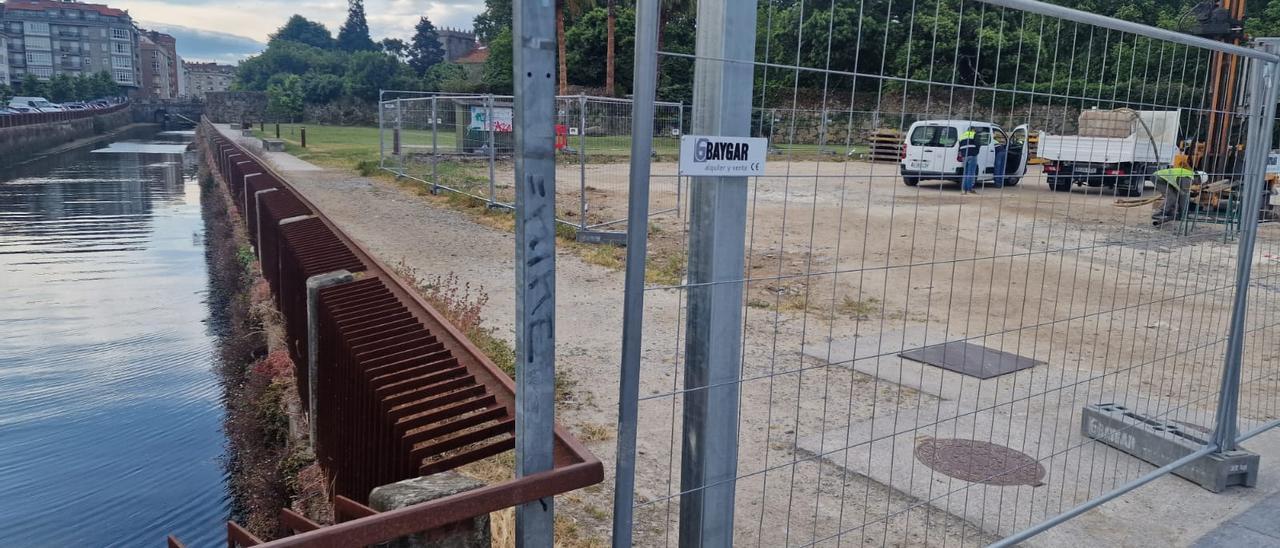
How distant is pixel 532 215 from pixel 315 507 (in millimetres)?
3631

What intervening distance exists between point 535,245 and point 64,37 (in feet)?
523

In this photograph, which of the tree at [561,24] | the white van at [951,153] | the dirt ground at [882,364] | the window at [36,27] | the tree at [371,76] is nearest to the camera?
the white van at [951,153]

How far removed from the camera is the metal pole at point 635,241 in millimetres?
1928

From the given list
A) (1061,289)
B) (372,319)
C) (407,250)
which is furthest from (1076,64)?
(407,250)

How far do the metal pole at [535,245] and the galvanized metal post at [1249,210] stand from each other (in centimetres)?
365

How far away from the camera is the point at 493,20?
76.8 metres

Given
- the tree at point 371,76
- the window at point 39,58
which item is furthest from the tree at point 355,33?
the tree at point 371,76

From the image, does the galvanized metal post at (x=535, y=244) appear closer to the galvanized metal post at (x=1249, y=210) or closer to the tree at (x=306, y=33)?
the galvanized metal post at (x=1249, y=210)

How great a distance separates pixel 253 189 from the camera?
37.2 feet

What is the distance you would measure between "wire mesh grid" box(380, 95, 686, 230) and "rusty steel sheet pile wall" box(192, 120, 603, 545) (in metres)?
4.96

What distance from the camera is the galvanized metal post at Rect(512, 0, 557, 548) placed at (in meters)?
1.72

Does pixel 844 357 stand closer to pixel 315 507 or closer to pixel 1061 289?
pixel 315 507

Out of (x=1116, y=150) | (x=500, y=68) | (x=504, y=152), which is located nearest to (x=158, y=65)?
(x=500, y=68)

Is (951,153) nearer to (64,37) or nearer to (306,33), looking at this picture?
(64,37)
